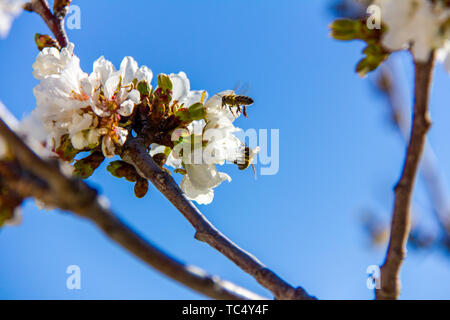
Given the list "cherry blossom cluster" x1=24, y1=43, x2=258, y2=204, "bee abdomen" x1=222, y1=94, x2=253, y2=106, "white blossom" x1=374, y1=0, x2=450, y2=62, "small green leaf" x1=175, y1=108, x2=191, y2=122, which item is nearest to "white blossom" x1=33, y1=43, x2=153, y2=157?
"cherry blossom cluster" x1=24, y1=43, x2=258, y2=204

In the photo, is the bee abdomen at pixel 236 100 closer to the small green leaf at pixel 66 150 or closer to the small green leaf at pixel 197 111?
the small green leaf at pixel 197 111

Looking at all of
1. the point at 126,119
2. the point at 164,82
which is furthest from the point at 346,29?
the point at 126,119

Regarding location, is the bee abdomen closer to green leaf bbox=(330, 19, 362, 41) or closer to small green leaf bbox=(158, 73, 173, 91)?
small green leaf bbox=(158, 73, 173, 91)

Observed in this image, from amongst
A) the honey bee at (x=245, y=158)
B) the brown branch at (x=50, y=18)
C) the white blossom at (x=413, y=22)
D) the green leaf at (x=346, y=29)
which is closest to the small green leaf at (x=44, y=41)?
the brown branch at (x=50, y=18)

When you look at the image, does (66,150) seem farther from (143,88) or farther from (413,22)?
(413,22)
